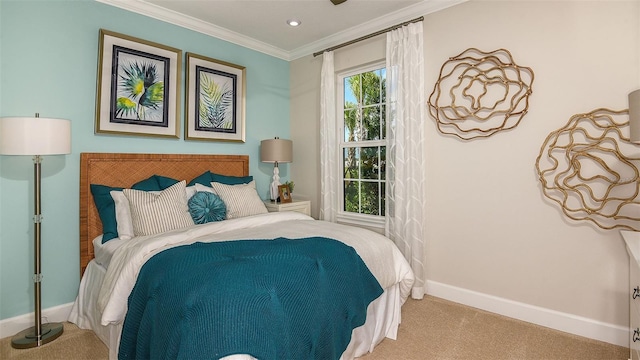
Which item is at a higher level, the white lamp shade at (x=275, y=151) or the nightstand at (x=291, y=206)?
the white lamp shade at (x=275, y=151)

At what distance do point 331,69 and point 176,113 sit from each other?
175 cm

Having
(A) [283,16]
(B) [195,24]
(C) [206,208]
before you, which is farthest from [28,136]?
(A) [283,16]

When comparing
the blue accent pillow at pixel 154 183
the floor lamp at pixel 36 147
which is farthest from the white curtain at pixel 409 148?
the floor lamp at pixel 36 147

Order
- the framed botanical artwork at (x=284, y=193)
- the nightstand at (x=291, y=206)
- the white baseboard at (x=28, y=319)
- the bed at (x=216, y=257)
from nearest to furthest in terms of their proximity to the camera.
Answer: the bed at (x=216, y=257) → the white baseboard at (x=28, y=319) → the nightstand at (x=291, y=206) → the framed botanical artwork at (x=284, y=193)

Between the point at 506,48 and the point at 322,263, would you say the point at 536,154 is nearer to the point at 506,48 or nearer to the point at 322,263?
the point at 506,48

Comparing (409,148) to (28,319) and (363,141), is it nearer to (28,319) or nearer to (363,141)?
(363,141)

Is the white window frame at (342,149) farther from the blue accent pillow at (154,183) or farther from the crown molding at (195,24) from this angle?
the blue accent pillow at (154,183)

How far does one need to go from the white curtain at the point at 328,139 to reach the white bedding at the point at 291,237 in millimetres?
1155

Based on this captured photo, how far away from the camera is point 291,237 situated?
2.20 meters

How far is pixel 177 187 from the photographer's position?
8.99ft

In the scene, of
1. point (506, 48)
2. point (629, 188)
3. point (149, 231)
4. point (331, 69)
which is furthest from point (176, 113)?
point (629, 188)

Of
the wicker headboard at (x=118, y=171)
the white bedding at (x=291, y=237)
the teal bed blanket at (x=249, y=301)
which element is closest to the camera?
the teal bed blanket at (x=249, y=301)

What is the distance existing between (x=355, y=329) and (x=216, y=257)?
94 centimetres

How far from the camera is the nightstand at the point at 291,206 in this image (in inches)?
142
